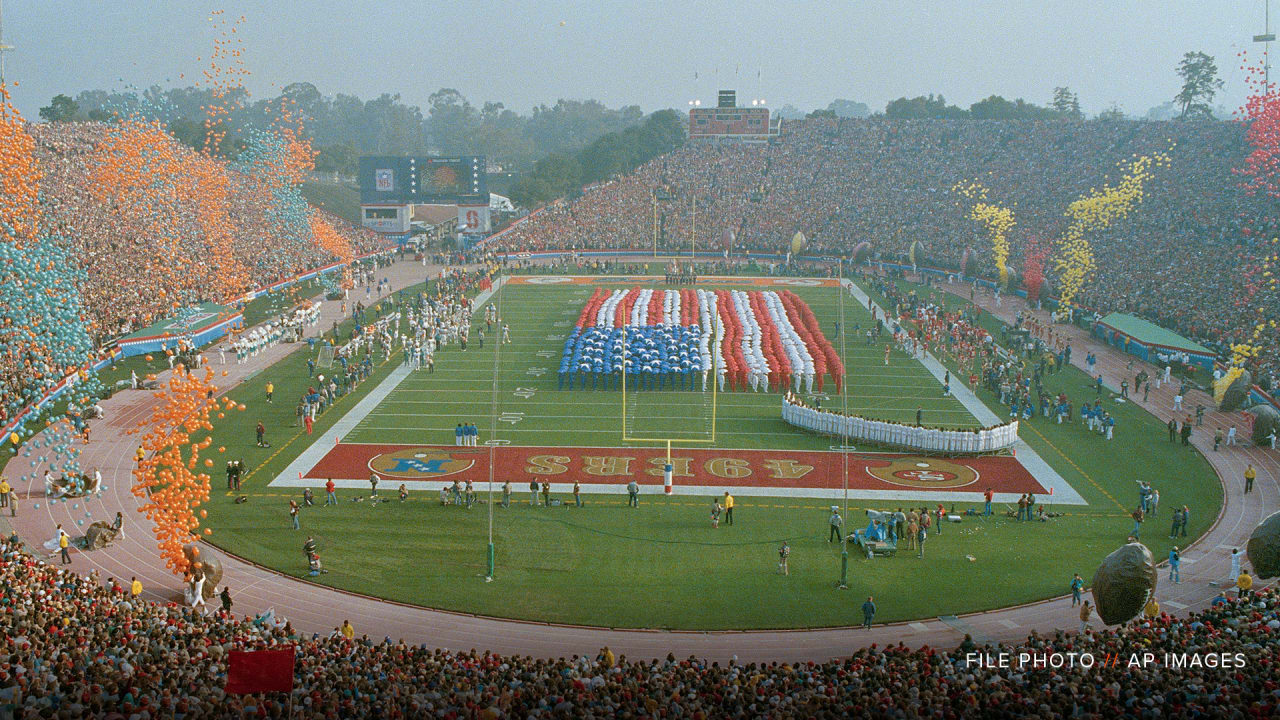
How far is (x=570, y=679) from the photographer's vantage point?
14133mm

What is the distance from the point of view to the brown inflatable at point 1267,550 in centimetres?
1988

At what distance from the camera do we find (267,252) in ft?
191

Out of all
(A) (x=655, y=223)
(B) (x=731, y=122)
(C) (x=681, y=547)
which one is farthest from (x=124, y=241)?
(B) (x=731, y=122)

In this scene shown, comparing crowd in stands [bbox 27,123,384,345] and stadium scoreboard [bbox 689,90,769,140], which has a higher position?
stadium scoreboard [bbox 689,90,769,140]

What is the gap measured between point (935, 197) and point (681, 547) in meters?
58.5

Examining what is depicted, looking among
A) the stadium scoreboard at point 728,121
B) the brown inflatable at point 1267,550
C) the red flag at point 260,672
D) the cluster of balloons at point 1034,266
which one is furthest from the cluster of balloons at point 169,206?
the stadium scoreboard at point 728,121

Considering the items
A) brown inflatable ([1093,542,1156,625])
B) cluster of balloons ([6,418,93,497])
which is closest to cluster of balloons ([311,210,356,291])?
cluster of balloons ([6,418,93,497])

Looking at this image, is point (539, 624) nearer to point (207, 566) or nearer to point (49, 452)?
point (207, 566)

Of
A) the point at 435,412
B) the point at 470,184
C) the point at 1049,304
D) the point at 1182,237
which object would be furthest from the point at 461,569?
the point at 470,184

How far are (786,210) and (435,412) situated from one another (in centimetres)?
4879

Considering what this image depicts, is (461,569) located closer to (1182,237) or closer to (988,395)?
(988,395)

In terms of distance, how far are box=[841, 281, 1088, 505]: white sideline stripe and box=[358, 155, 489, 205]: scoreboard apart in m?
49.5

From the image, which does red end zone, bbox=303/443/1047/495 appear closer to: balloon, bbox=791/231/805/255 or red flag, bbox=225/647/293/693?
red flag, bbox=225/647/293/693

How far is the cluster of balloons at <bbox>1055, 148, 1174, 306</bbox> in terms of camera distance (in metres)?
49.8
